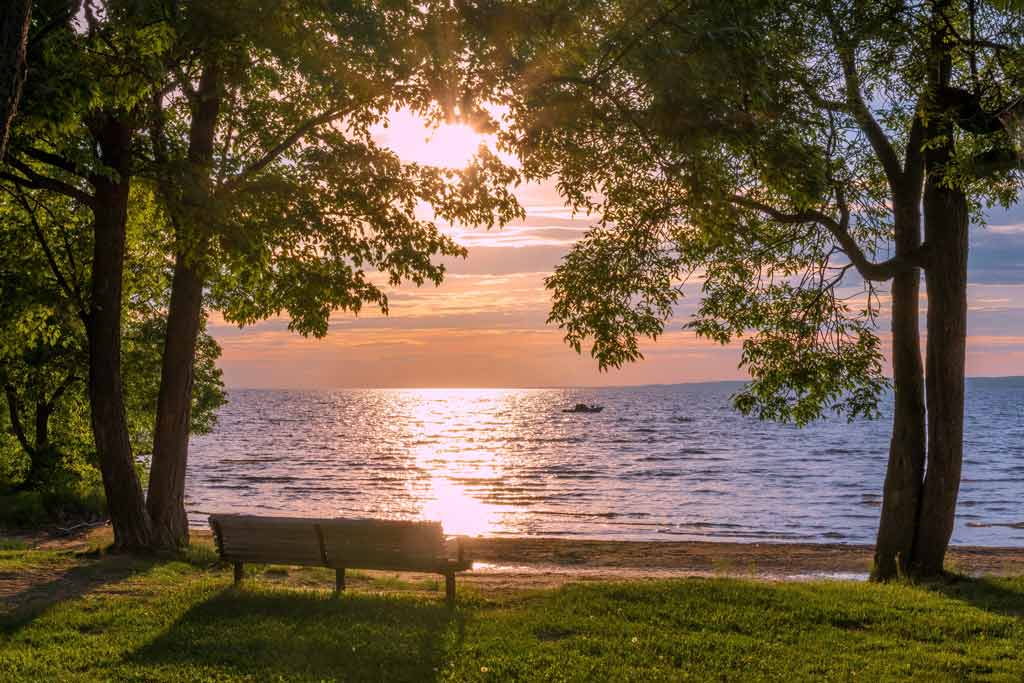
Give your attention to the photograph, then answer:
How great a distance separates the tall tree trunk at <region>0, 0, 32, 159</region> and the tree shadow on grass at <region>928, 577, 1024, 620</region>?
11876 mm

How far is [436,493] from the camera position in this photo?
148ft

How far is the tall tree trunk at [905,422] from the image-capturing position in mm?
15156

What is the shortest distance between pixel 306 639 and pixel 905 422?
10862 mm

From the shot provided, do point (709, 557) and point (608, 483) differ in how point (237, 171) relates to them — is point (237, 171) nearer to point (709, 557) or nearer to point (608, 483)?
point (709, 557)

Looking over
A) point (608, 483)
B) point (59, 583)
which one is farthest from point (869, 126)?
point (608, 483)

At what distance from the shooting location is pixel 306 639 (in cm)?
916

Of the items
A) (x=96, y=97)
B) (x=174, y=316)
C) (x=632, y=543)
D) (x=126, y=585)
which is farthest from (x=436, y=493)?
(x=96, y=97)

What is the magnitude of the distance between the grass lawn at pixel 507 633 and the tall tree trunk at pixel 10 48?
5.00 m

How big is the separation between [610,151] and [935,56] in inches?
201

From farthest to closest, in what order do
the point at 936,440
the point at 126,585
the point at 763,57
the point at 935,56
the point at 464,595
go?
the point at 936,440 < the point at 935,56 < the point at 126,585 < the point at 464,595 < the point at 763,57

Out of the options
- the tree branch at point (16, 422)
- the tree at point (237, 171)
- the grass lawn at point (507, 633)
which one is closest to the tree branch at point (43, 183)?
the tree at point (237, 171)

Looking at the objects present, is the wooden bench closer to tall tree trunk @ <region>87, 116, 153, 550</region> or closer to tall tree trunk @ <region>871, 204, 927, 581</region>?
tall tree trunk @ <region>87, 116, 153, 550</region>

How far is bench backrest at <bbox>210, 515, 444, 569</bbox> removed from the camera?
1088 centimetres

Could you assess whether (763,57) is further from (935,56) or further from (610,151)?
(935,56)
